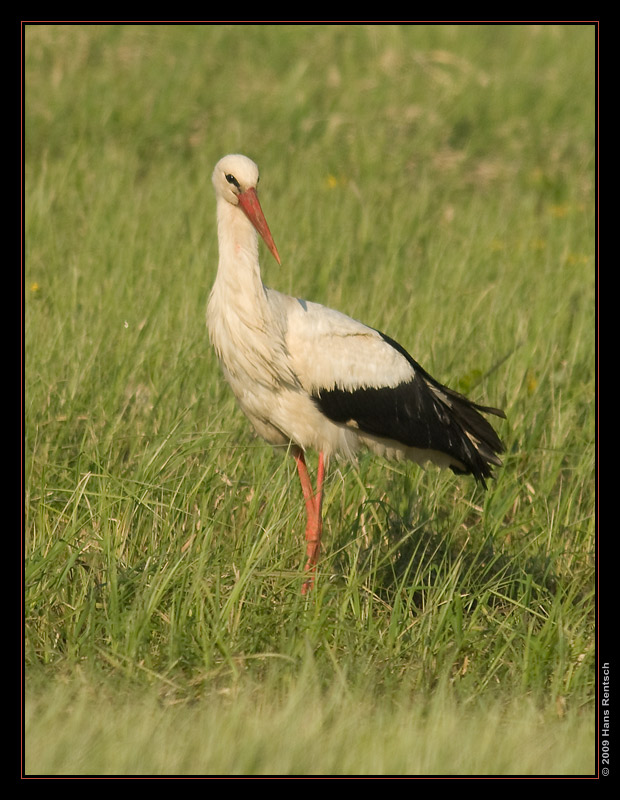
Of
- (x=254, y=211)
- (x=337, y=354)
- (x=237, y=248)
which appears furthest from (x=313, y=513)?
(x=254, y=211)

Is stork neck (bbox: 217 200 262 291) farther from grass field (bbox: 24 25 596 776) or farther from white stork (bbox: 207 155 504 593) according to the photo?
grass field (bbox: 24 25 596 776)

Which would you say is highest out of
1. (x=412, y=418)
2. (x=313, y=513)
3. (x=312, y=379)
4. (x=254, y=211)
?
(x=254, y=211)

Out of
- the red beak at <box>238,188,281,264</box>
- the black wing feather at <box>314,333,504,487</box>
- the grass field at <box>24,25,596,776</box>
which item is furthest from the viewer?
the black wing feather at <box>314,333,504,487</box>

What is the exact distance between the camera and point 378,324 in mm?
6312

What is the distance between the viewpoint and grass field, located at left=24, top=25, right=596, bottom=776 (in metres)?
3.36

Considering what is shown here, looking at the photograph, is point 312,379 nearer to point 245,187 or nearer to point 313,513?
point 313,513

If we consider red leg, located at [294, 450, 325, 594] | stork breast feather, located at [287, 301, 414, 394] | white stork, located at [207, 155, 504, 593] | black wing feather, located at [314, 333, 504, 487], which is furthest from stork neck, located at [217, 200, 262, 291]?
red leg, located at [294, 450, 325, 594]

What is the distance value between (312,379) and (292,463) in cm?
62

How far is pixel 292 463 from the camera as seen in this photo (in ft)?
16.5

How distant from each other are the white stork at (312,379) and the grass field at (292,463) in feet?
0.85

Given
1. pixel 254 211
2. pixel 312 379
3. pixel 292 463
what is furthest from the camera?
pixel 292 463

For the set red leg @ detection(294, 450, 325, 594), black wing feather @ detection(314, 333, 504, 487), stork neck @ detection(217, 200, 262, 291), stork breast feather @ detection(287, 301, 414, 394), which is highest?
stork neck @ detection(217, 200, 262, 291)

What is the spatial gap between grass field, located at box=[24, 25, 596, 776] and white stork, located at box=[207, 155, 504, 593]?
0.26 meters
